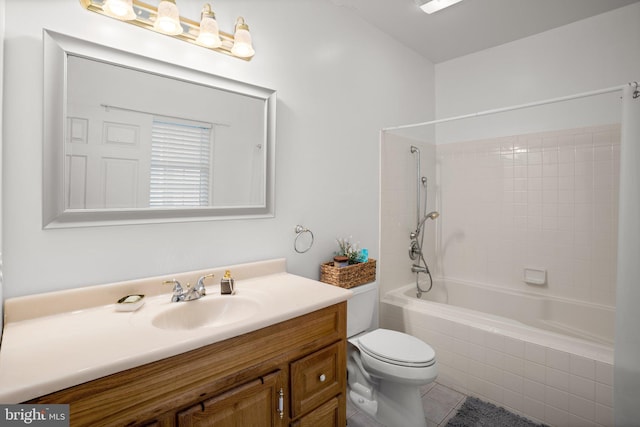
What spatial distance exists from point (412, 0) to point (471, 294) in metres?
2.31

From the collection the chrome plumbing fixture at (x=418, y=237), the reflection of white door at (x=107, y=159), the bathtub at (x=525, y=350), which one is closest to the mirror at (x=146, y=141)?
the reflection of white door at (x=107, y=159)

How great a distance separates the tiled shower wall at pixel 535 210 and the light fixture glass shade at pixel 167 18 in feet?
8.21

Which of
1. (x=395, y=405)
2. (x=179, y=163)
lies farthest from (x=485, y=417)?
(x=179, y=163)

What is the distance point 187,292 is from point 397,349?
1071 millimetres

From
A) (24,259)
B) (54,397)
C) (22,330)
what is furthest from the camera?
(24,259)

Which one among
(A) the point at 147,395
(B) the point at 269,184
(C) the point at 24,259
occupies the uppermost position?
(B) the point at 269,184

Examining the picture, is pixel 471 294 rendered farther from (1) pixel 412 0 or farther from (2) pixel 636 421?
(1) pixel 412 0

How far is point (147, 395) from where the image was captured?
894 millimetres

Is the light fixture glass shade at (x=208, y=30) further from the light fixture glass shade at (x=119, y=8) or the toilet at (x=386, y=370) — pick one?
the toilet at (x=386, y=370)

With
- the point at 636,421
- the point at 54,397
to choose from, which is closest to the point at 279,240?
the point at 54,397

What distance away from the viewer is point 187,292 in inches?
53.8

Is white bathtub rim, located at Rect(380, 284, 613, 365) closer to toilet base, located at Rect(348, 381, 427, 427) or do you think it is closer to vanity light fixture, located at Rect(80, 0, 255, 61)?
toilet base, located at Rect(348, 381, 427, 427)

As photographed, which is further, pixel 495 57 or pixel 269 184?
pixel 495 57

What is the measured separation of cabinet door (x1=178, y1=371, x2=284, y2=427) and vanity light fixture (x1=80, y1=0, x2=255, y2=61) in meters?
1.39
